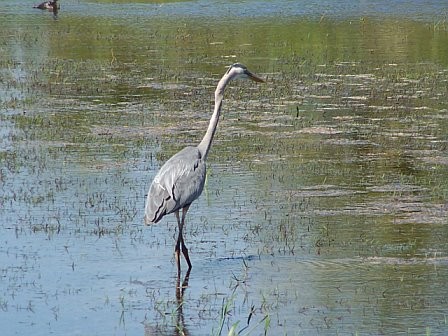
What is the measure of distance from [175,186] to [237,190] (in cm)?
235

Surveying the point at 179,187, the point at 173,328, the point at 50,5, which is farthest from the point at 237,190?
the point at 50,5

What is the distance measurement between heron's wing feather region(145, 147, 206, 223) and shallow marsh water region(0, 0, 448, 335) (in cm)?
47

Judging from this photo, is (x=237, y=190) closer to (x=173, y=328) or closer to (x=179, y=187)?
(x=179, y=187)

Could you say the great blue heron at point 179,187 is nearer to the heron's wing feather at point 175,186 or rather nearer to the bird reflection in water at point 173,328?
the heron's wing feather at point 175,186

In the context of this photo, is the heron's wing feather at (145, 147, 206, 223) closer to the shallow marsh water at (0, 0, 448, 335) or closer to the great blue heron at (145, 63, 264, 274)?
the great blue heron at (145, 63, 264, 274)

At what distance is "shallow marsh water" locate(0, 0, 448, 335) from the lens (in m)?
7.61

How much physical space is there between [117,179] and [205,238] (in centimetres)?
234

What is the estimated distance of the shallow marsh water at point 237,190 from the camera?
7.61 meters

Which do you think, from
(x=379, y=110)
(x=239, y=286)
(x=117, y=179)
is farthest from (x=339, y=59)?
(x=239, y=286)

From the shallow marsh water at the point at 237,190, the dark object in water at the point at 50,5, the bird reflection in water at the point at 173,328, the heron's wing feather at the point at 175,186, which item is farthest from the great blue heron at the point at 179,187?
the dark object in water at the point at 50,5

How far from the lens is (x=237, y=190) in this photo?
10836mm

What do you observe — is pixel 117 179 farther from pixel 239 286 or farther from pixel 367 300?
pixel 367 300

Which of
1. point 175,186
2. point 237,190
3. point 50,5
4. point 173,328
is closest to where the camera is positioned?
point 173,328

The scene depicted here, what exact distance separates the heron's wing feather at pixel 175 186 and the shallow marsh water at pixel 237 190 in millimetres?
472
